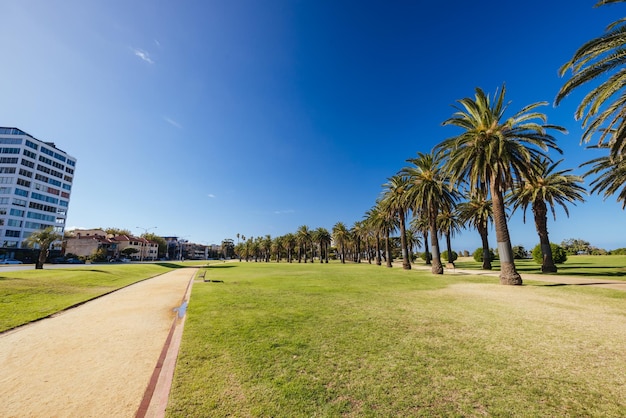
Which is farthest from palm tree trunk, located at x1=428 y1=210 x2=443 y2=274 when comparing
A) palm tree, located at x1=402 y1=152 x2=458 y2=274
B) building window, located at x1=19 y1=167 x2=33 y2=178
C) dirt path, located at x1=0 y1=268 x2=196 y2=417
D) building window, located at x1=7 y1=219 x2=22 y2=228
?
building window, located at x1=19 y1=167 x2=33 y2=178

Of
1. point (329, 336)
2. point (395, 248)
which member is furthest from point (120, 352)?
point (395, 248)

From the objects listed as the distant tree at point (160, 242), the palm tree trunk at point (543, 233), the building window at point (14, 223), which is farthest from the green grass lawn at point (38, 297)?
the distant tree at point (160, 242)

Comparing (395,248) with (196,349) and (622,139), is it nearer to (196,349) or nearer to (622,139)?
(622,139)

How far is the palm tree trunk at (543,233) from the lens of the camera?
28.2 meters

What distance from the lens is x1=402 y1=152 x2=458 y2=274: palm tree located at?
3194cm

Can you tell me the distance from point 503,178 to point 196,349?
82.0ft

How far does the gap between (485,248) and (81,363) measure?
44.1 meters

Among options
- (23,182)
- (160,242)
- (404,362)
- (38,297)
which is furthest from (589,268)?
(160,242)

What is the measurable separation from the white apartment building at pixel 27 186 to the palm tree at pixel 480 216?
104m

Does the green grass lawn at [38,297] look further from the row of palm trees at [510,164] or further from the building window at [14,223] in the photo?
the building window at [14,223]

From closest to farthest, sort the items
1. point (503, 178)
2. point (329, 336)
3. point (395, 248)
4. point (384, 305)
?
point (329, 336) → point (384, 305) → point (503, 178) → point (395, 248)

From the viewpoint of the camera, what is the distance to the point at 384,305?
A: 40.6ft

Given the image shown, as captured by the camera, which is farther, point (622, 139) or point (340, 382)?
point (622, 139)

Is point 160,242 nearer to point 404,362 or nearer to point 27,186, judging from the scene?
point 27,186
